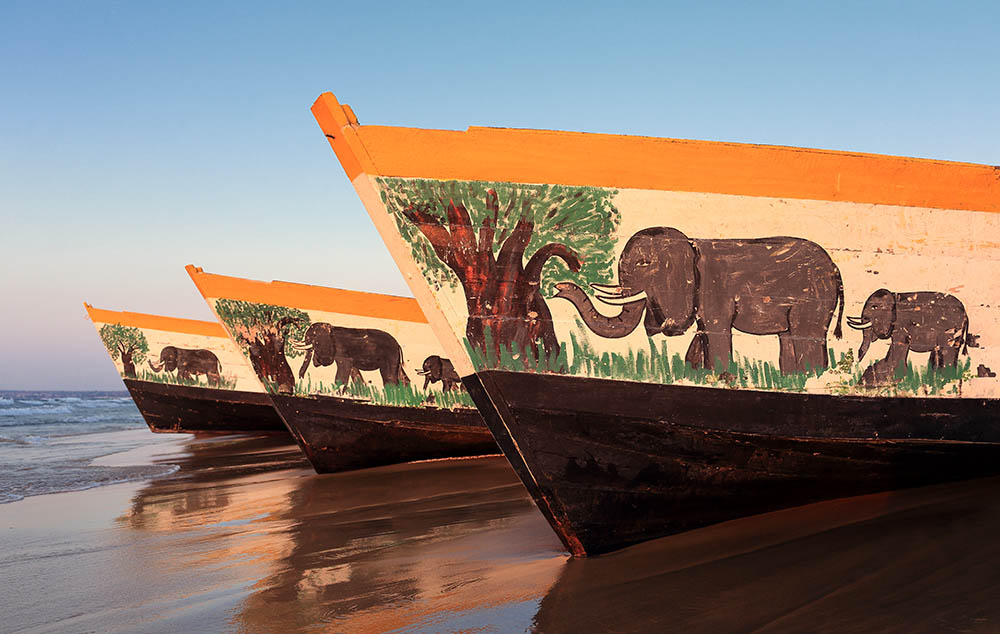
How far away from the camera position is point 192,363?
1405 cm

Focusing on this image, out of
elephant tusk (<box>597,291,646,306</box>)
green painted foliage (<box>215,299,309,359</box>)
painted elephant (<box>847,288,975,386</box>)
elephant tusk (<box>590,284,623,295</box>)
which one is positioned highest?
green painted foliage (<box>215,299,309,359</box>)

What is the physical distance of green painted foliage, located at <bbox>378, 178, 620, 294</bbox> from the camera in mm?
3475

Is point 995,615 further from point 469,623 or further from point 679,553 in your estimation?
point 469,623

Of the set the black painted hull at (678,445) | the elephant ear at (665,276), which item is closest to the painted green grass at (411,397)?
the black painted hull at (678,445)

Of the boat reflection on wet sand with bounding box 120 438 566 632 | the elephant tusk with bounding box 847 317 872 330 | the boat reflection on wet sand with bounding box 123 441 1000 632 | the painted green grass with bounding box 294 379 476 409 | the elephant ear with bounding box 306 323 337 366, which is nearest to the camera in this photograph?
the boat reflection on wet sand with bounding box 123 441 1000 632

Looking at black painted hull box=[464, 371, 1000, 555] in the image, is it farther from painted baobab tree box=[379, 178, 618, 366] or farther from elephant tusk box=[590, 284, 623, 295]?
elephant tusk box=[590, 284, 623, 295]

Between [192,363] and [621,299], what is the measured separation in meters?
12.5


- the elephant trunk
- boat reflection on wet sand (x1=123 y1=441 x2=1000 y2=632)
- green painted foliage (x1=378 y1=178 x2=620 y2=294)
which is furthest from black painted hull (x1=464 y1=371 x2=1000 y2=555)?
green painted foliage (x1=378 y1=178 x2=620 y2=294)

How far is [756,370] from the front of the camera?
11.8 ft

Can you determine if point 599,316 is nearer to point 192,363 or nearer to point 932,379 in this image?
point 932,379

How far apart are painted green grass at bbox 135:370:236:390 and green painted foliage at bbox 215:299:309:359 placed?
582 centimetres

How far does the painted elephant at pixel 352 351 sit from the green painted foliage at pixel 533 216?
4.48m

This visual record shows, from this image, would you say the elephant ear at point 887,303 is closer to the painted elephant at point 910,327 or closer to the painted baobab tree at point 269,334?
the painted elephant at point 910,327

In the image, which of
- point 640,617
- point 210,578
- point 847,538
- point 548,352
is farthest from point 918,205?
point 210,578
